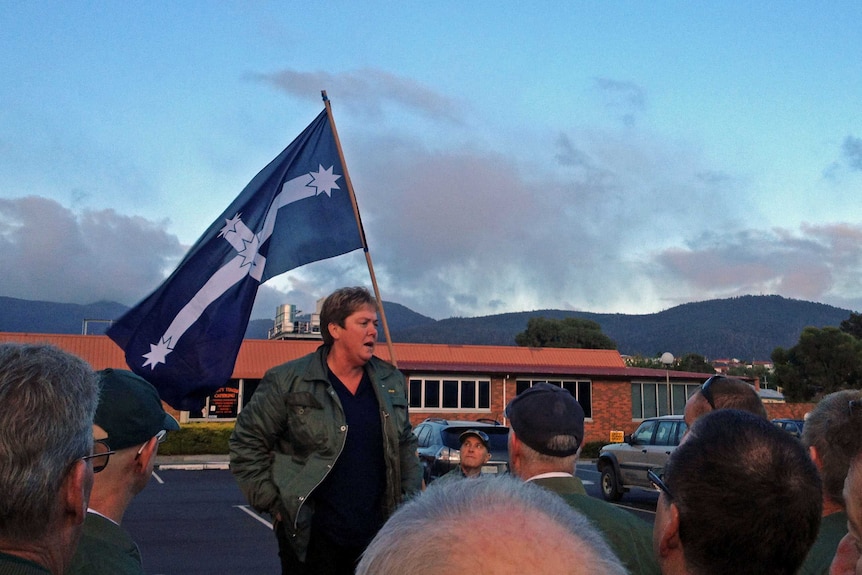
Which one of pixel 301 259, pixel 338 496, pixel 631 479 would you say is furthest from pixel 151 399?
pixel 631 479

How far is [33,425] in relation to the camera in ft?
5.60

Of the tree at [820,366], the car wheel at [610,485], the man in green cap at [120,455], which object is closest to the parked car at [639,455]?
the car wheel at [610,485]

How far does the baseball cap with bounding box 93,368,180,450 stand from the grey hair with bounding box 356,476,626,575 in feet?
5.75

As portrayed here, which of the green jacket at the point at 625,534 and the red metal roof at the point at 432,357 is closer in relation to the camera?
the green jacket at the point at 625,534

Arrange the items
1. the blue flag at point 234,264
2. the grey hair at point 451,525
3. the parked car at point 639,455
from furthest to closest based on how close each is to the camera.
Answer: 1. the parked car at point 639,455
2. the blue flag at point 234,264
3. the grey hair at point 451,525

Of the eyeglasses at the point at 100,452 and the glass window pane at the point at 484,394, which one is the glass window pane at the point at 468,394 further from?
the eyeglasses at the point at 100,452

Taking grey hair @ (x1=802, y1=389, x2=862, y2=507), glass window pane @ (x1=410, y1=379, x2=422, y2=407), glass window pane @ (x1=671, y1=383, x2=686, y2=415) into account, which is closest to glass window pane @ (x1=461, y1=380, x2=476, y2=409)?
glass window pane @ (x1=410, y1=379, x2=422, y2=407)

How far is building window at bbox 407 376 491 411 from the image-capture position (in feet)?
102

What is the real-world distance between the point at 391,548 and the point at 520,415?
2265 mm

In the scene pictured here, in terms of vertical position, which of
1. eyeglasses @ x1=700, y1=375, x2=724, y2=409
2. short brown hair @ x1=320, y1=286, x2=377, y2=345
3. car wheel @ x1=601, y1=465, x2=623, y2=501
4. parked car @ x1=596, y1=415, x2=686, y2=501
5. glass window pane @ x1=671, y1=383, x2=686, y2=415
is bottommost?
car wheel @ x1=601, y1=465, x2=623, y2=501

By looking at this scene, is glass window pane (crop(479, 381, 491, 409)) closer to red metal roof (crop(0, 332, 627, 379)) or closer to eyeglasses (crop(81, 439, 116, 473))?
red metal roof (crop(0, 332, 627, 379))

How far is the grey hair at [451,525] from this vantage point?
989mm

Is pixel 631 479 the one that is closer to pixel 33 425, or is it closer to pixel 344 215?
pixel 344 215

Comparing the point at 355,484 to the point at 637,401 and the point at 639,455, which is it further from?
the point at 637,401
